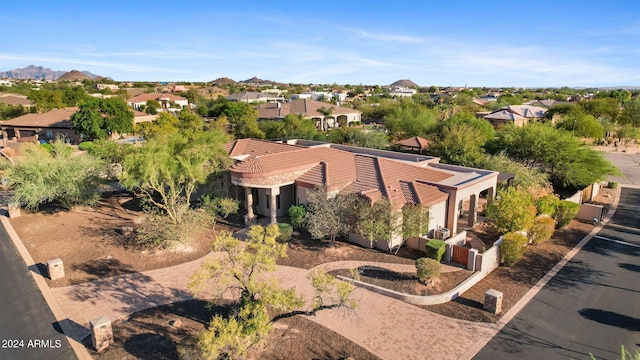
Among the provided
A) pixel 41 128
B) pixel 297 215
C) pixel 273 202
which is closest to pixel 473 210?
pixel 297 215

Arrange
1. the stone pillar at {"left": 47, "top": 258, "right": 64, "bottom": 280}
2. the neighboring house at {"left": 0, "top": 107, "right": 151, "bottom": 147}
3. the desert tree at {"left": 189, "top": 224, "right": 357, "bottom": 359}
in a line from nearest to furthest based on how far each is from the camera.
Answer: the desert tree at {"left": 189, "top": 224, "right": 357, "bottom": 359}, the stone pillar at {"left": 47, "top": 258, "right": 64, "bottom": 280}, the neighboring house at {"left": 0, "top": 107, "right": 151, "bottom": 147}

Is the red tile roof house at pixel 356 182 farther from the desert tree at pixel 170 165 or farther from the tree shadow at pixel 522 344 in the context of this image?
the tree shadow at pixel 522 344

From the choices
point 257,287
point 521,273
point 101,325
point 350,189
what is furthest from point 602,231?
point 101,325

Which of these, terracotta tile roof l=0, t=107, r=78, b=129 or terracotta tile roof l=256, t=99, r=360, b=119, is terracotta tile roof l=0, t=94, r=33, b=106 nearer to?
terracotta tile roof l=0, t=107, r=78, b=129

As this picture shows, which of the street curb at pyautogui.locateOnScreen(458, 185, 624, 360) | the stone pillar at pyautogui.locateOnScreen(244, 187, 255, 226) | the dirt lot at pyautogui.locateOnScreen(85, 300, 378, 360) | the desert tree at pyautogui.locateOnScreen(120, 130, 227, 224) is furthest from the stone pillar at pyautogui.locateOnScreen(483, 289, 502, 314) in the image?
the desert tree at pyautogui.locateOnScreen(120, 130, 227, 224)

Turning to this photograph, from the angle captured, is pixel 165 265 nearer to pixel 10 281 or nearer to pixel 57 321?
pixel 57 321

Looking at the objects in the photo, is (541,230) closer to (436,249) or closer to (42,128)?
(436,249)

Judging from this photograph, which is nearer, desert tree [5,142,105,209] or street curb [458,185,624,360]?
street curb [458,185,624,360]
